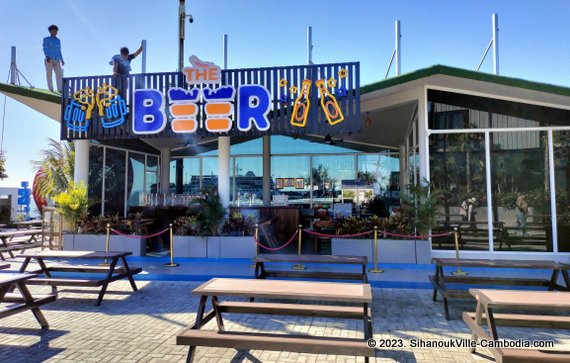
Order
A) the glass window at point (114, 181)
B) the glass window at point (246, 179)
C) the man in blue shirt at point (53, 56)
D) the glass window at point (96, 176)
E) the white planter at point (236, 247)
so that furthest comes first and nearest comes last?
1. the glass window at point (246, 179)
2. the glass window at point (114, 181)
3. the glass window at point (96, 176)
4. the man in blue shirt at point (53, 56)
5. the white planter at point (236, 247)

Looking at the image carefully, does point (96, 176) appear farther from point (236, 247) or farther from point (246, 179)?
point (236, 247)

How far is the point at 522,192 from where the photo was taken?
26.7ft

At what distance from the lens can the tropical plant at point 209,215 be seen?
342 inches

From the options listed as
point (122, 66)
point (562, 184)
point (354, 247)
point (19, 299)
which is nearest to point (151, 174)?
point (122, 66)

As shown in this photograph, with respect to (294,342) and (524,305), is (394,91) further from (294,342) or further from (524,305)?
(294,342)

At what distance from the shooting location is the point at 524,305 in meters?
3.32

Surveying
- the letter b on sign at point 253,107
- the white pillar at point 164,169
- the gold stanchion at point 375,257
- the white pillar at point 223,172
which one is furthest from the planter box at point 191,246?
the white pillar at point 164,169

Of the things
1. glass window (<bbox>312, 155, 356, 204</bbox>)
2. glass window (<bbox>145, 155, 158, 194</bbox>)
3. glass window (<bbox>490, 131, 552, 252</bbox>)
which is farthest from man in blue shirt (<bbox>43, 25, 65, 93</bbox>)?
glass window (<bbox>490, 131, 552, 252</bbox>)

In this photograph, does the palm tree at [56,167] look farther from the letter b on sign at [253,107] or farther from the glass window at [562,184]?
the glass window at [562,184]

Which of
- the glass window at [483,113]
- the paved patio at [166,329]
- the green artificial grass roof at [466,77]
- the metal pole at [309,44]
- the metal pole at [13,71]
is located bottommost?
the paved patio at [166,329]

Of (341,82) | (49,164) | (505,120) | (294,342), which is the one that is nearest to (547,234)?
(505,120)

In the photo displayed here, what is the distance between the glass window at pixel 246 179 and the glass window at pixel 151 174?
3.01 meters

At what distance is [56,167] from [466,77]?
1145cm

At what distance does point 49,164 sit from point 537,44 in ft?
50.0
